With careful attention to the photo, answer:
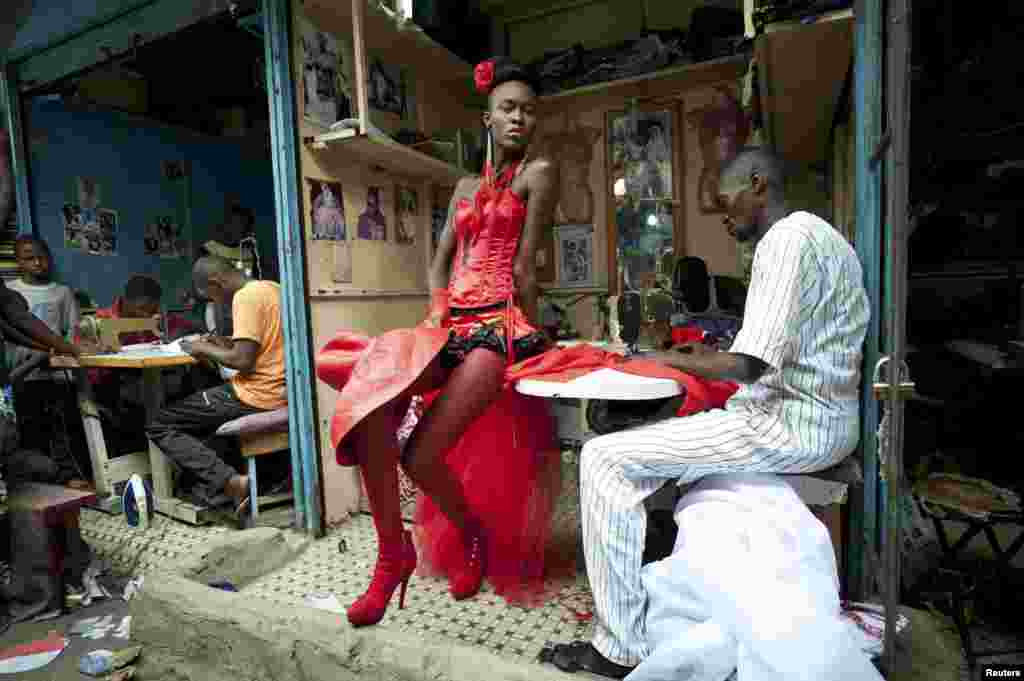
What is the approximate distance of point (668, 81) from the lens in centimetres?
419

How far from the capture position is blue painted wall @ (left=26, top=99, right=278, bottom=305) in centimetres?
490

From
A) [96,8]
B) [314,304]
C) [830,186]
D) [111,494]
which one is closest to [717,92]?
[830,186]

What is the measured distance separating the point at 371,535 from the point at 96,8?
4.13 metres

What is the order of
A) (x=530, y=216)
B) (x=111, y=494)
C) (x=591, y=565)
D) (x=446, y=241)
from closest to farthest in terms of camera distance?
(x=591, y=565) < (x=530, y=216) < (x=446, y=241) < (x=111, y=494)

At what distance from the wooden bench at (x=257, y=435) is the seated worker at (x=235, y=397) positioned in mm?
60

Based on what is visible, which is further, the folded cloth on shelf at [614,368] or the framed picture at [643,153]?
the framed picture at [643,153]

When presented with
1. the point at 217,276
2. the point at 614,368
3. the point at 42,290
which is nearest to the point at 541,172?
the point at 614,368

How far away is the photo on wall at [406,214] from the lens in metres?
3.76

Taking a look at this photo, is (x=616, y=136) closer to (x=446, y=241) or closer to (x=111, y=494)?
(x=446, y=241)

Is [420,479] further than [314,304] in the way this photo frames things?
No

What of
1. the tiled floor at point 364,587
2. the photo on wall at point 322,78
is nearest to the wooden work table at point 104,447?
the tiled floor at point 364,587

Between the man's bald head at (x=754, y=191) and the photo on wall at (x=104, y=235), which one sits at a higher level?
the photo on wall at (x=104, y=235)

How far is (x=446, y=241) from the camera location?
249 cm

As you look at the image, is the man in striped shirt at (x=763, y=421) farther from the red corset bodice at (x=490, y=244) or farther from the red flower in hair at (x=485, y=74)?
the red flower in hair at (x=485, y=74)
